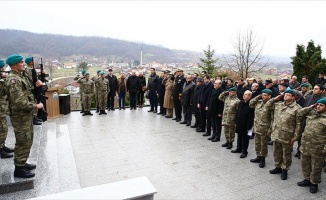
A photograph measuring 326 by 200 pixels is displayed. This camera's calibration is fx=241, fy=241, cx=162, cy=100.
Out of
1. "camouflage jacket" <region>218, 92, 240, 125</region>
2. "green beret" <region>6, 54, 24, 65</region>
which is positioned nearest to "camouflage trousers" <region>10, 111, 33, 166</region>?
"green beret" <region>6, 54, 24, 65</region>

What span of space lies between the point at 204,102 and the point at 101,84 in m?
4.58

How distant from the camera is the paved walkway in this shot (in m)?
4.24

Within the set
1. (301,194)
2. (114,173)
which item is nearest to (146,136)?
(114,173)

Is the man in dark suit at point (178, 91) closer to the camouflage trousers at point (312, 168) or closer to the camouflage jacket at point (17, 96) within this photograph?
the camouflage trousers at point (312, 168)

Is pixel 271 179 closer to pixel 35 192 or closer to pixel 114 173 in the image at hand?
pixel 114 173

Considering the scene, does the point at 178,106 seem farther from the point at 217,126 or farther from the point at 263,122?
the point at 263,122

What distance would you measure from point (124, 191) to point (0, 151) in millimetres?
3495

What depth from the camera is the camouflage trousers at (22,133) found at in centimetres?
361

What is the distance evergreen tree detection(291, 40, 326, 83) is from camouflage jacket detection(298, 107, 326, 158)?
11594 mm

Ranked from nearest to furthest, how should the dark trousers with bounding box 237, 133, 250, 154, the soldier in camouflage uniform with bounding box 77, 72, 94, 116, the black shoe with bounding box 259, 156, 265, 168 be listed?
the black shoe with bounding box 259, 156, 265, 168, the dark trousers with bounding box 237, 133, 250, 154, the soldier in camouflage uniform with bounding box 77, 72, 94, 116

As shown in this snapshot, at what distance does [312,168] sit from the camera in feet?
13.9

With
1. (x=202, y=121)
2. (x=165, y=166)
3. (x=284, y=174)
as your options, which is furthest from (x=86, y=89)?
(x=284, y=174)

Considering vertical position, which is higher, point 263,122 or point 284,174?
point 263,122

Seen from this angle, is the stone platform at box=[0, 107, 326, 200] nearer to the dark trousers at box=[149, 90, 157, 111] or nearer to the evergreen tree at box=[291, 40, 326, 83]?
the dark trousers at box=[149, 90, 157, 111]
